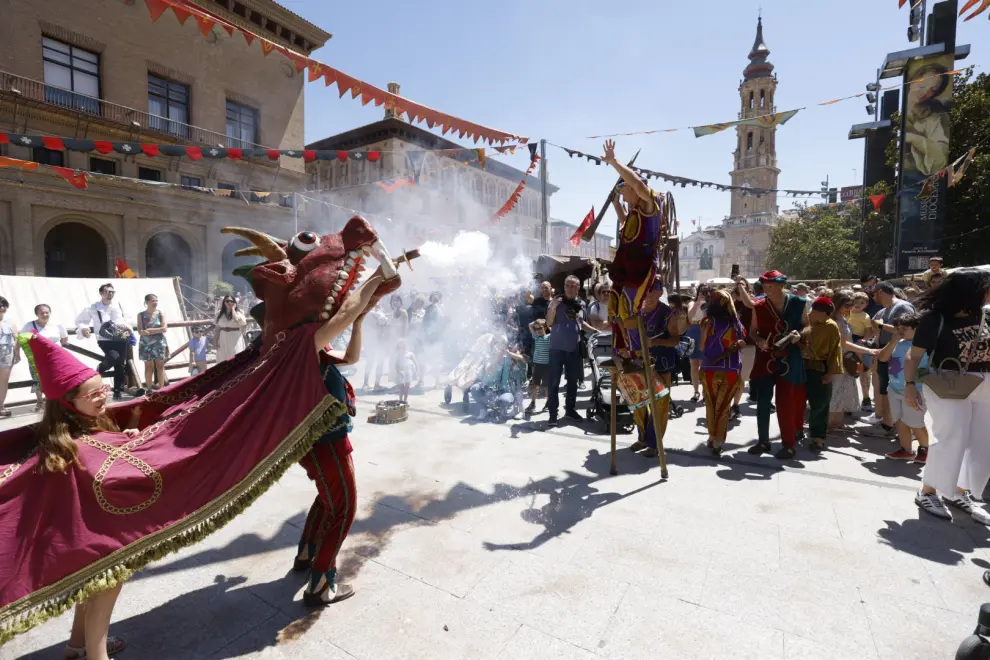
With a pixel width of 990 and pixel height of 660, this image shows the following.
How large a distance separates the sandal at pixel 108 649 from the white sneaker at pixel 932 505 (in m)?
5.43

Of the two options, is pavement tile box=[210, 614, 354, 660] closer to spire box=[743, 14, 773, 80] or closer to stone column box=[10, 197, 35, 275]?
stone column box=[10, 197, 35, 275]

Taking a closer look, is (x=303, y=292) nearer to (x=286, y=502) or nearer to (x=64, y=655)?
(x=64, y=655)

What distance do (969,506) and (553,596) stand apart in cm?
357

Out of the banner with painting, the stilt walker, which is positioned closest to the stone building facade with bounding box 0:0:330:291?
the stilt walker

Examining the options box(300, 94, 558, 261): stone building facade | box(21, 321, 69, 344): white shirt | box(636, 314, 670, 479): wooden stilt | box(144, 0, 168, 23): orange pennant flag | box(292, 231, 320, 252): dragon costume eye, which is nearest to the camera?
box(292, 231, 320, 252): dragon costume eye

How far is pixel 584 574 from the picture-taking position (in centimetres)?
306

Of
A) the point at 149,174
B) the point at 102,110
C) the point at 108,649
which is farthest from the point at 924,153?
the point at 102,110

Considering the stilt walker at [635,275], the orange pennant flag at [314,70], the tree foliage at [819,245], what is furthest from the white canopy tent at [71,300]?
the tree foliage at [819,245]

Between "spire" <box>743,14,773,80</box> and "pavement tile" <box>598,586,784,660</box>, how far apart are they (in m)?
76.6

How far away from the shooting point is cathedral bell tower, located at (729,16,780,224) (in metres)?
63.7

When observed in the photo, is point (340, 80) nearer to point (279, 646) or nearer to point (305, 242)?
Answer: point (305, 242)

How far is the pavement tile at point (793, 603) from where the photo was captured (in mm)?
2525

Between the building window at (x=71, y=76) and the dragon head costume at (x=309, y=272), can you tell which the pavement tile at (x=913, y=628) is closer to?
the dragon head costume at (x=309, y=272)

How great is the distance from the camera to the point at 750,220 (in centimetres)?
7119
